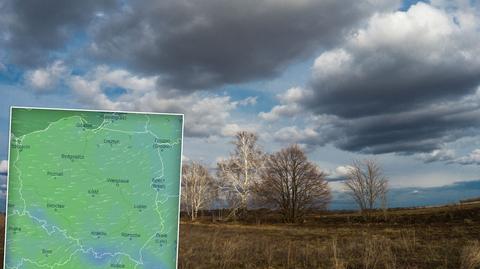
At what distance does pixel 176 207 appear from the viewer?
637 centimetres

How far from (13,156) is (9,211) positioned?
777 millimetres

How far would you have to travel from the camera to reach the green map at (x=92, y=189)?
6398 mm

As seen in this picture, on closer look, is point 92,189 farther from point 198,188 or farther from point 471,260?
point 198,188

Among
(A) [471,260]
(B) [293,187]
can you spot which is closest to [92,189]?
(A) [471,260]

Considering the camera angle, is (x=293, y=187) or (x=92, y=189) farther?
(x=293, y=187)

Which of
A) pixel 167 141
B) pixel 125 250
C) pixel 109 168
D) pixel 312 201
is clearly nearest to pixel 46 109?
pixel 109 168

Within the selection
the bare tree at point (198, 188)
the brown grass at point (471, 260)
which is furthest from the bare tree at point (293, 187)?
the brown grass at point (471, 260)

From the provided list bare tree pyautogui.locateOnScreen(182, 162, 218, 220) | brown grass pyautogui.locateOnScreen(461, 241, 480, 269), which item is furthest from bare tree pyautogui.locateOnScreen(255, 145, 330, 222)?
brown grass pyautogui.locateOnScreen(461, 241, 480, 269)

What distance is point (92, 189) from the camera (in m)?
6.44

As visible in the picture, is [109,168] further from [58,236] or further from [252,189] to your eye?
[252,189]

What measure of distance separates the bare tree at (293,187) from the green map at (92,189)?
157 ft

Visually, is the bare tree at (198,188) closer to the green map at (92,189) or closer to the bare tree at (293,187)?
the bare tree at (293,187)

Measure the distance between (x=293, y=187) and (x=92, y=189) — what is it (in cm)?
4818

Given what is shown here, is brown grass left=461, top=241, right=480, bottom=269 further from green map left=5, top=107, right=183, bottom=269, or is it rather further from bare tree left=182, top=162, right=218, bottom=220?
bare tree left=182, top=162, right=218, bottom=220
